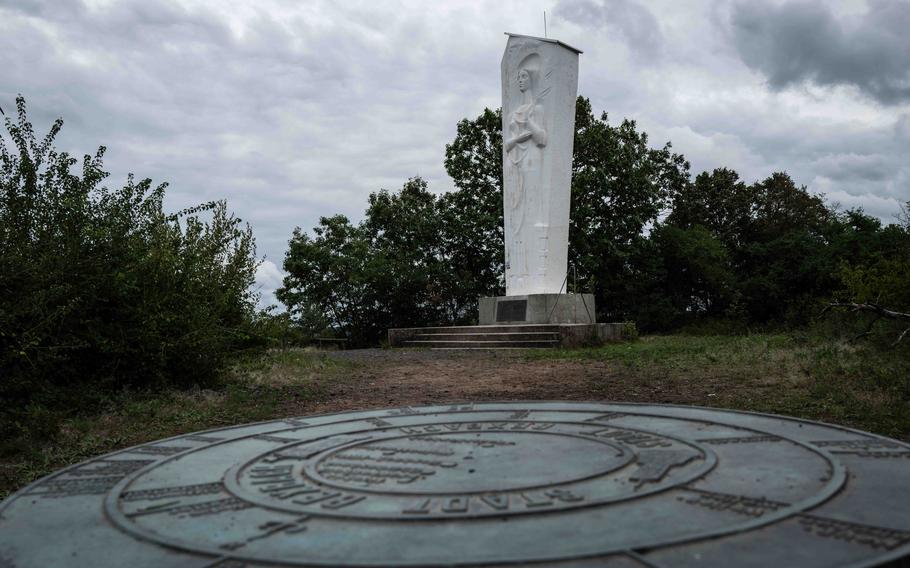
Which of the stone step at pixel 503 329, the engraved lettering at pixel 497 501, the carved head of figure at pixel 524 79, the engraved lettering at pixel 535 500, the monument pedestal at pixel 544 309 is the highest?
the carved head of figure at pixel 524 79

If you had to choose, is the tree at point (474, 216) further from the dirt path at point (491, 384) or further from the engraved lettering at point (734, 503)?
the engraved lettering at point (734, 503)

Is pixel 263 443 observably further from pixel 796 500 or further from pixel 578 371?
pixel 578 371

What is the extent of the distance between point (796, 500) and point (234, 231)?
844 centimetres

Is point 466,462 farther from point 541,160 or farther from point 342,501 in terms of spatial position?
point 541,160

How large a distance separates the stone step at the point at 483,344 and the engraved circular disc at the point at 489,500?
12.7 metres

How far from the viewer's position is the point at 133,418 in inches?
274

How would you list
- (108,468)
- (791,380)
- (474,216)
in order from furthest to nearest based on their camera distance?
(474,216) → (791,380) → (108,468)

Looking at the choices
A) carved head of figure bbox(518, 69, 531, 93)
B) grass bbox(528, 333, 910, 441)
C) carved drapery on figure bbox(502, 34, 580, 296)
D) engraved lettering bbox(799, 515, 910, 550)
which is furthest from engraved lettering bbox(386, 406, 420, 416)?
carved head of figure bbox(518, 69, 531, 93)

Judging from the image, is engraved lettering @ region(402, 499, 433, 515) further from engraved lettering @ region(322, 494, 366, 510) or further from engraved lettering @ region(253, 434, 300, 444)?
engraved lettering @ region(253, 434, 300, 444)

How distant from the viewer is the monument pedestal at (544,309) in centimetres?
1970

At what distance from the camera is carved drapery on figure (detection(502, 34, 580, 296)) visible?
21.4 metres

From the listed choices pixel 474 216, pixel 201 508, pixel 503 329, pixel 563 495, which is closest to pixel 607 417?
pixel 563 495

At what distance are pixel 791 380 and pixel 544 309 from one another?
11596 millimetres

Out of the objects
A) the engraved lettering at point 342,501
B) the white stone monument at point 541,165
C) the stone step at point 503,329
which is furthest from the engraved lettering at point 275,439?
the white stone monument at point 541,165
